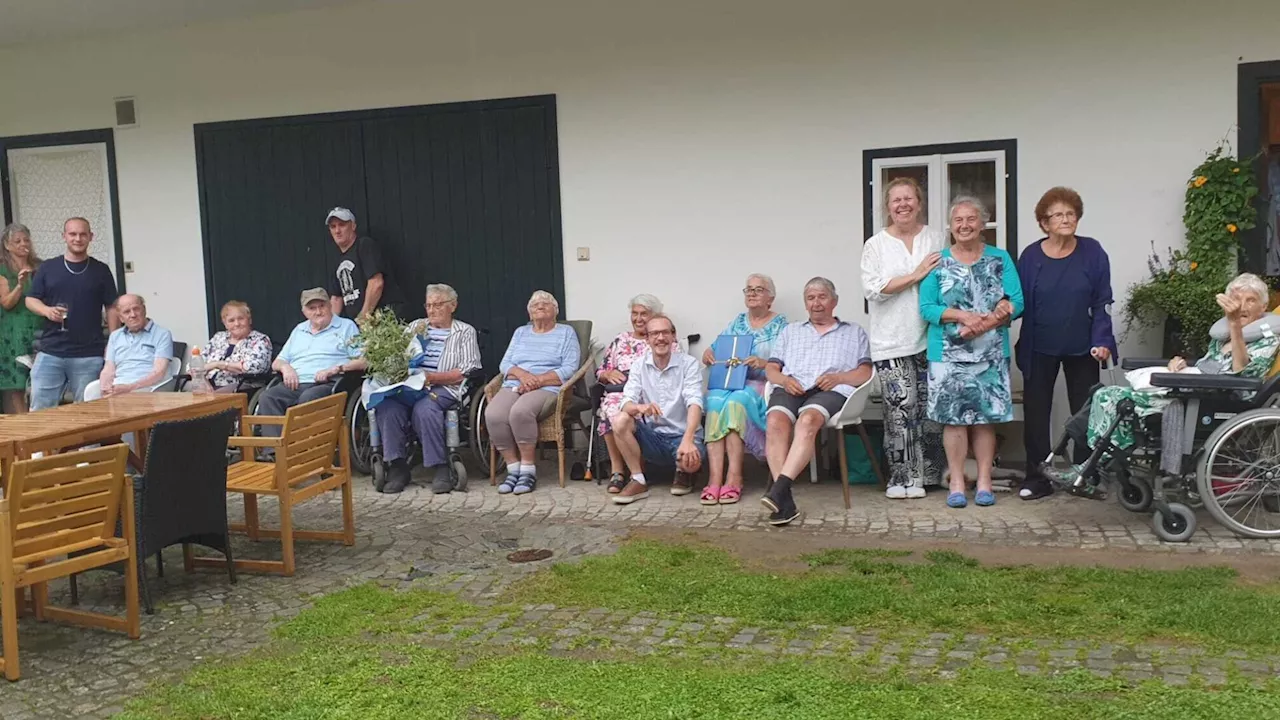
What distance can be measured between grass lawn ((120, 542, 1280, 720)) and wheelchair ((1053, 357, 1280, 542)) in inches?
21.5

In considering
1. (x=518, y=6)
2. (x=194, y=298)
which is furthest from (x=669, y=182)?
(x=194, y=298)

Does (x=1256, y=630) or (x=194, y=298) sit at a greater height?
(x=194, y=298)

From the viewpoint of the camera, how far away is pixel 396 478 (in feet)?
21.2

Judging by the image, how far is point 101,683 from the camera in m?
3.61

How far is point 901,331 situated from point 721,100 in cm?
201

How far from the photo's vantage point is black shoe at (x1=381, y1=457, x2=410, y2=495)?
6.41 meters

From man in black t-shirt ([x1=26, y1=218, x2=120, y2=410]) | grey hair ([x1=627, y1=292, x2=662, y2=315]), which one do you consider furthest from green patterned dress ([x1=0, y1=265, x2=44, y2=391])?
grey hair ([x1=627, y1=292, x2=662, y2=315])

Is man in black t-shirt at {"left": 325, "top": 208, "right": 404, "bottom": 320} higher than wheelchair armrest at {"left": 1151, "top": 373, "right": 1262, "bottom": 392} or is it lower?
higher

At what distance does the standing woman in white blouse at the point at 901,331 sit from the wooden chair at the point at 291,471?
2774mm

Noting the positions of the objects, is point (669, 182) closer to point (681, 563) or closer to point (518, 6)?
point (518, 6)

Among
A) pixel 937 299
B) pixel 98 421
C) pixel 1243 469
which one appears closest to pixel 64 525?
pixel 98 421

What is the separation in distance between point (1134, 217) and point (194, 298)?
21.3 ft

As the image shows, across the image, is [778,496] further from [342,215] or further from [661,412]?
[342,215]

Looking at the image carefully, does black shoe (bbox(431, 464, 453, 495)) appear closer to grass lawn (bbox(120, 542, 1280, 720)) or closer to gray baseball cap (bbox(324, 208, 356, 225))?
grass lawn (bbox(120, 542, 1280, 720))
